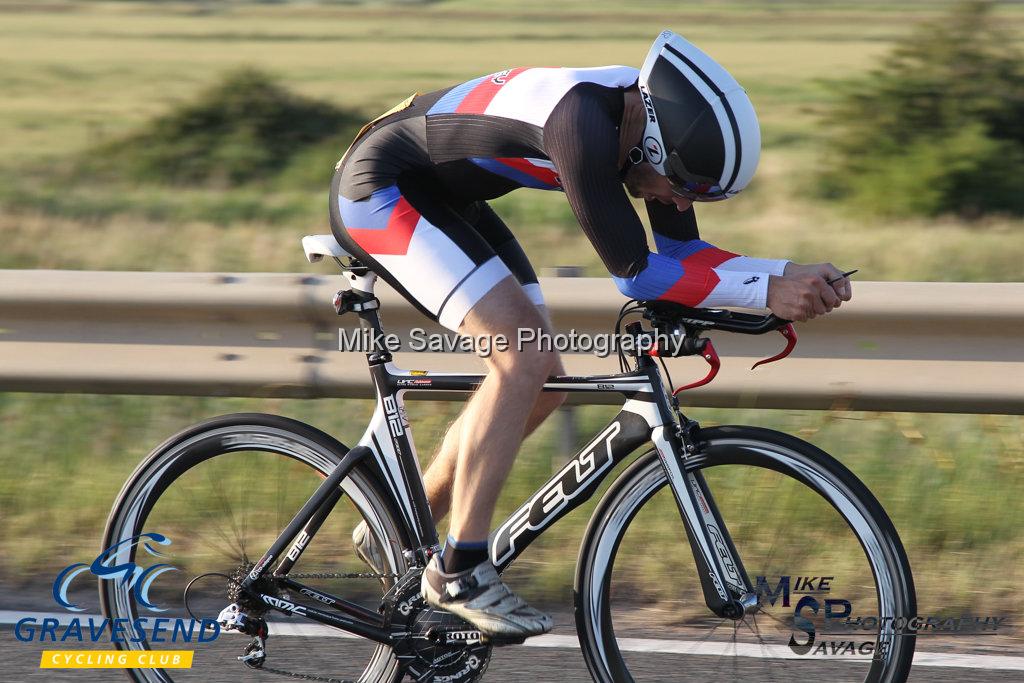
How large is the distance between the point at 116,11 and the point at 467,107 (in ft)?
84.9

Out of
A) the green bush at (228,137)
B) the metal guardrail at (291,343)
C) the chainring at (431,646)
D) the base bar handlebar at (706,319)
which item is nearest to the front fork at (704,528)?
the base bar handlebar at (706,319)

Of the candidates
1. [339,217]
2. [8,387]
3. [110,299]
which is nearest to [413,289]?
[339,217]

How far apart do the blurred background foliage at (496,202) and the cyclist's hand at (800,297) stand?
0.86m

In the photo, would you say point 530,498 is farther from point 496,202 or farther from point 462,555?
point 496,202

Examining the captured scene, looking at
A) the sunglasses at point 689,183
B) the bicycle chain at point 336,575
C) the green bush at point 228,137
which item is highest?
the green bush at point 228,137

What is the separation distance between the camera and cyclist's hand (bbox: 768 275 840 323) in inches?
110

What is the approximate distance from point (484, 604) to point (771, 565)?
2.69 ft

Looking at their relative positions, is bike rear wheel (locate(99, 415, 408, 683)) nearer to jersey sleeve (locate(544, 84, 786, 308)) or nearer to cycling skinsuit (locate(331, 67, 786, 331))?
cycling skinsuit (locate(331, 67, 786, 331))

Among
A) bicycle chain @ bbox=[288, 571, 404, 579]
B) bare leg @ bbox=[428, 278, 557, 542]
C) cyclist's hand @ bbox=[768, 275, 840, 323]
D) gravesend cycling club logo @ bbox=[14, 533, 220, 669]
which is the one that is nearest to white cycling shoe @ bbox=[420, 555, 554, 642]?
bare leg @ bbox=[428, 278, 557, 542]

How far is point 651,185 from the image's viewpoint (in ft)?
10.4

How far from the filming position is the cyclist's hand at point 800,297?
2.80m

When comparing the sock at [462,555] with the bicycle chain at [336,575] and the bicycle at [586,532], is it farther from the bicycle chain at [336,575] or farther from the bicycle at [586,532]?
the bicycle chain at [336,575]

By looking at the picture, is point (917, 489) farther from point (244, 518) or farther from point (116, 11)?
point (116, 11)

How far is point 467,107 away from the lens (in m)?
3.24
